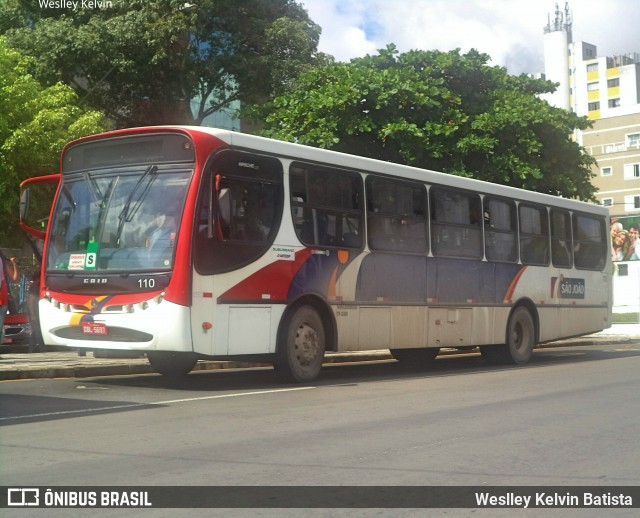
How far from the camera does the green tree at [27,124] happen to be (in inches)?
1103

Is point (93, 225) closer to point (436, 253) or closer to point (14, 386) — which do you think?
point (14, 386)

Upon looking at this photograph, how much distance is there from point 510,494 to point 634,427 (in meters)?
3.40

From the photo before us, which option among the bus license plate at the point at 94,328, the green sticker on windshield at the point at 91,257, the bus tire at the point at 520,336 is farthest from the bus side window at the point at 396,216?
the bus license plate at the point at 94,328

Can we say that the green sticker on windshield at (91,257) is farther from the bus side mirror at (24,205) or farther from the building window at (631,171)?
the building window at (631,171)

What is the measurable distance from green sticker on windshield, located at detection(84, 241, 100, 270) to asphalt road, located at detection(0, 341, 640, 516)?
4.98 feet

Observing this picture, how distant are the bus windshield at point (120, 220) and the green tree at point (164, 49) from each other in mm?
18292

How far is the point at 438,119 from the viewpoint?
93.7 feet

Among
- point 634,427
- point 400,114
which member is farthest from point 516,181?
point 634,427

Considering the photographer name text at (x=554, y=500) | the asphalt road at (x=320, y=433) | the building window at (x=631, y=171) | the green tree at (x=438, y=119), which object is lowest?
the photographer name text at (x=554, y=500)

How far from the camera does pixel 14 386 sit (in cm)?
1255

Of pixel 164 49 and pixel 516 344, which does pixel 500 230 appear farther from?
pixel 164 49

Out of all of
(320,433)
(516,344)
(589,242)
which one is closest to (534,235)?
(516,344)

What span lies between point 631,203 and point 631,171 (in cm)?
348

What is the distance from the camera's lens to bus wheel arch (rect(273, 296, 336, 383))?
13000 mm
